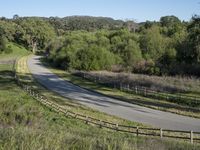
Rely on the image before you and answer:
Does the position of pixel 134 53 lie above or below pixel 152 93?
above

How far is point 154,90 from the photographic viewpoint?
48594mm

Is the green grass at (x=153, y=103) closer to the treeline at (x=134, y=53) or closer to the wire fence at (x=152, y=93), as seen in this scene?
the wire fence at (x=152, y=93)

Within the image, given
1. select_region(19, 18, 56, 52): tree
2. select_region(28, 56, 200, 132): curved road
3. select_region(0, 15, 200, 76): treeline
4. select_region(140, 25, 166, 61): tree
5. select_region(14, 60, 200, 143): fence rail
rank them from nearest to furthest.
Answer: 1. select_region(14, 60, 200, 143): fence rail
2. select_region(28, 56, 200, 132): curved road
3. select_region(0, 15, 200, 76): treeline
4. select_region(140, 25, 166, 61): tree
5. select_region(19, 18, 56, 52): tree

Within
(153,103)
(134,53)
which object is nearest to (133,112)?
(153,103)

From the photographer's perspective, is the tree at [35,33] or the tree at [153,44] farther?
the tree at [35,33]

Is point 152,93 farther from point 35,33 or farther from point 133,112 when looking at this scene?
point 35,33

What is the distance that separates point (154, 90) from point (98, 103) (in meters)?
9.63

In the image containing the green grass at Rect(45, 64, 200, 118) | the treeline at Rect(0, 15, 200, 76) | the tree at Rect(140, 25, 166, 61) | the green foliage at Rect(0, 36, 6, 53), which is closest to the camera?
the green grass at Rect(45, 64, 200, 118)

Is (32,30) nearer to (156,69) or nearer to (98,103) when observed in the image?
(156,69)

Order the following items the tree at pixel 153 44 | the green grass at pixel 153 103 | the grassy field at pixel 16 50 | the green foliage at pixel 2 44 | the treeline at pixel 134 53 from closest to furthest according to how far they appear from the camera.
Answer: the green grass at pixel 153 103 → the treeline at pixel 134 53 → the tree at pixel 153 44 → the green foliage at pixel 2 44 → the grassy field at pixel 16 50

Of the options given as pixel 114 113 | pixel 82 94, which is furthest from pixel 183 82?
pixel 114 113

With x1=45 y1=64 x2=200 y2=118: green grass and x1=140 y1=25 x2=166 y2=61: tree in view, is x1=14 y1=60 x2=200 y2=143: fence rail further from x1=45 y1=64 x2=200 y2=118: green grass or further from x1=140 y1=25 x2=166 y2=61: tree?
x1=140 y1=25 x2=166 y2=61: tree

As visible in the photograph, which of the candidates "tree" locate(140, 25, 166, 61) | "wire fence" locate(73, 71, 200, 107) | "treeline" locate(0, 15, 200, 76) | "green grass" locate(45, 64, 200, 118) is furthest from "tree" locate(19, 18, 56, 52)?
"green grass" locate(45, 64, 200, 118)

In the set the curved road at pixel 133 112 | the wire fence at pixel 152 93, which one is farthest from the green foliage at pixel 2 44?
the curved road at pixel 133 112
